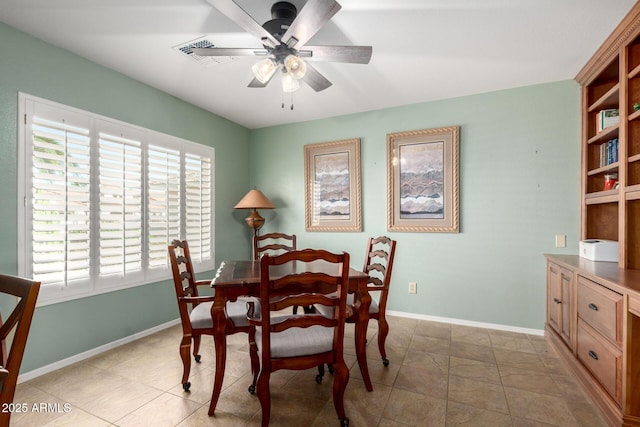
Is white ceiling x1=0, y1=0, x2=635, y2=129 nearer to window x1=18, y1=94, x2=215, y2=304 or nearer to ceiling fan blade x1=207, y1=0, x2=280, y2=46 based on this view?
ceiling fan blade x1=207, y1=0, x2=280, y2=46

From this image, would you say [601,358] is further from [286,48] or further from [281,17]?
[281,17]

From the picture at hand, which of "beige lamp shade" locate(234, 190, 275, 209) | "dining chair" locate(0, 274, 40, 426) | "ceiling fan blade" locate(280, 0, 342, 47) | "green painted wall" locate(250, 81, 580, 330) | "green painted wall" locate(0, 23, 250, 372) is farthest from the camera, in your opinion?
"beige lamp shade" locate(234, 190, 275, 209)

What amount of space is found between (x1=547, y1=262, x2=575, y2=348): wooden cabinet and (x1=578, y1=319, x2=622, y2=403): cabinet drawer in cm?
19

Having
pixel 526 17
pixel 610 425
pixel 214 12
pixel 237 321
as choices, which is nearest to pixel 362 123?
pixel 526 17

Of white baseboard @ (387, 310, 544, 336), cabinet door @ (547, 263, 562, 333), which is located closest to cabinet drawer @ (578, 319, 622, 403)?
cabinet door @ (547, 263, 562, 333)

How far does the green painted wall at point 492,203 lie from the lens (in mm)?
2910

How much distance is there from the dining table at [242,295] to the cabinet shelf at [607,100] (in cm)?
242

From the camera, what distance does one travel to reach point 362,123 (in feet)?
12.3

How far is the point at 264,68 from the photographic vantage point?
1.89 m

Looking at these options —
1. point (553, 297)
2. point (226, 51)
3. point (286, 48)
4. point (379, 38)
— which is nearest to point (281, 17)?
point (286, 48)

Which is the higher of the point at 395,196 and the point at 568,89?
the point at 568,89

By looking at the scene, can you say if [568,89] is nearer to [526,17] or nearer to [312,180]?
[526,17]

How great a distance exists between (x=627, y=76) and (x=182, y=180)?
3988 millimetres

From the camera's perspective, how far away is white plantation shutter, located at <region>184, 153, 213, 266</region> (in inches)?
133
